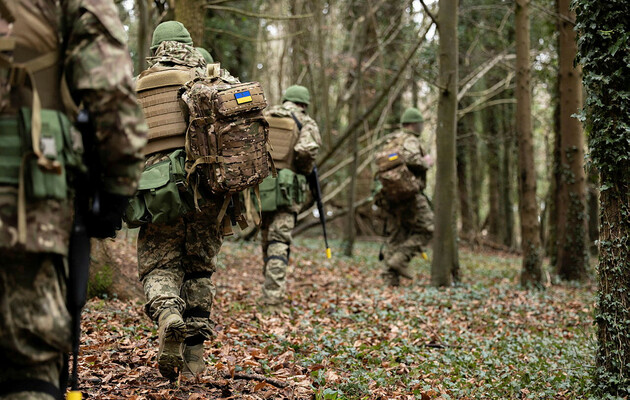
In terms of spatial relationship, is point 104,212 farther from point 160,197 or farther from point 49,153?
point 160,197

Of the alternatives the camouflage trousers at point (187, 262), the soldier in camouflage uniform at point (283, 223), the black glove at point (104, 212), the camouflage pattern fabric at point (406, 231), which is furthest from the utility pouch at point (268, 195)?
the black glove at point (104, 212)

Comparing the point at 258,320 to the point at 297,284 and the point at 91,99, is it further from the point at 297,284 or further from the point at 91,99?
the point at 91,99

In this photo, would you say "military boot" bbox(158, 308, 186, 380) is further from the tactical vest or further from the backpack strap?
the backpack strap

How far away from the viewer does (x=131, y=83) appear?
283 cm

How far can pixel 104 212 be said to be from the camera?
2949 millimetres

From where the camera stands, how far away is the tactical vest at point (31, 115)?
2.53 metres

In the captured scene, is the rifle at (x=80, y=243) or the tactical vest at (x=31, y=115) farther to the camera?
the rifle at (x=80, y=243)

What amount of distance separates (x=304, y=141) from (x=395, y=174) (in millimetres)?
2718

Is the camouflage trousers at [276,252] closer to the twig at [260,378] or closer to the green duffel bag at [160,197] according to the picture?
the twig at [260,378]

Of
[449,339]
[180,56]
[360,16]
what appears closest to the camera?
[180,56]

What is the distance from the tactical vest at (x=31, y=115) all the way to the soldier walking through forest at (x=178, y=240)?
6.30ft

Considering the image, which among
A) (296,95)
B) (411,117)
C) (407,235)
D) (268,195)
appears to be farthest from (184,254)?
(407,235)

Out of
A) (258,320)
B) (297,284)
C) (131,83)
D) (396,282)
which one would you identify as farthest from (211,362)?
(396,282)

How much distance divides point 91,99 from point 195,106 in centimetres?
185
